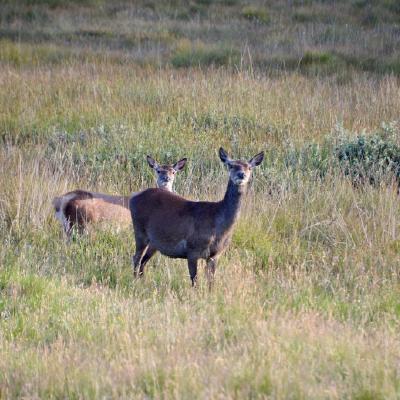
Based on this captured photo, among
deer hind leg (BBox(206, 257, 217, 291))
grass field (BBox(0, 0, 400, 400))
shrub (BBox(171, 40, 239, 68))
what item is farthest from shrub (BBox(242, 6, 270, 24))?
deer hind leg (BBox(206, 257, 217, 291))

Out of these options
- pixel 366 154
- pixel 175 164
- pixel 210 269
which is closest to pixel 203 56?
pixel 366 154

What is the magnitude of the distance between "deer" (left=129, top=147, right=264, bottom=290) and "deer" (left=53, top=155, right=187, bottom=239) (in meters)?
1.41

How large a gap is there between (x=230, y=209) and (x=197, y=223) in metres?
0.29

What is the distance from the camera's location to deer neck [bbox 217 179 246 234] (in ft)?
22.7

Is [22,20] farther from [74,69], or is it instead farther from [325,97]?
[325,97]

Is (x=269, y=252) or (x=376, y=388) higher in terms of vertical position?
(x=376, y=388)

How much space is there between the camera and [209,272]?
6.91 m

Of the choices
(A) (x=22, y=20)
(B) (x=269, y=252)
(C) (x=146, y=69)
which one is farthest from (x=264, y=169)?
(A) (x=22, y=20)

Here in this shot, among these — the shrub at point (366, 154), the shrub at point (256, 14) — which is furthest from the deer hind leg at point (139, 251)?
the shrub at point (256, 14)

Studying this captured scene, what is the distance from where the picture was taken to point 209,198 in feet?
30.4

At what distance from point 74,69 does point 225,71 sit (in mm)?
2792

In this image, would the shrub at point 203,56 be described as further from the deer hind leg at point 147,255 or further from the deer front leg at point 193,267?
the deer front leg at point 193,267

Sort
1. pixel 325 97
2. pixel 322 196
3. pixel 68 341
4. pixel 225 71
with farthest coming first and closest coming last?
pixel 225 71
pixel 325 97
pixel 322 196
pixel 68 341

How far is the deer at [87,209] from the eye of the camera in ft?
28.2
